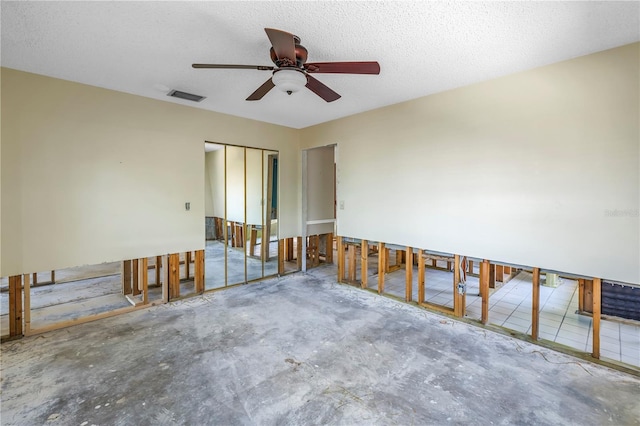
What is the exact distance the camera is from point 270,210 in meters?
5.32

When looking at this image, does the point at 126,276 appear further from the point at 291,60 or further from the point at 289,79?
the point at 291,60

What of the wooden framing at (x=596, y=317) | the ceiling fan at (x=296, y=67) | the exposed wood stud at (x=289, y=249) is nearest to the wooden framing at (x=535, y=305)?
the wooden framing at (x=596, y=317)

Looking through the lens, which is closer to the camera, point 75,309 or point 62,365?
point 62,365

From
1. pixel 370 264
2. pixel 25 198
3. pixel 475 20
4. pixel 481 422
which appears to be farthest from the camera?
pixel 370 264

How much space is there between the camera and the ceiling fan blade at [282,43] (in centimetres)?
178

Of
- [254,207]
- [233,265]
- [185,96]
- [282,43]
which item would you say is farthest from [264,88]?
[233,265]

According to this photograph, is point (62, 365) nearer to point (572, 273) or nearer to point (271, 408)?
point (271, 408)

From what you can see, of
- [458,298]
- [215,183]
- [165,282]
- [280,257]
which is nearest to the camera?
[458,298]

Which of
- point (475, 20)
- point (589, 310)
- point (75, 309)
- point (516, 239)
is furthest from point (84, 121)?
point (589, 310)

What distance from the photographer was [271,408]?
2039mm

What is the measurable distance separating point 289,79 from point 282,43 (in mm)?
334

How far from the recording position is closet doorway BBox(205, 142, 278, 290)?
15.5 ft

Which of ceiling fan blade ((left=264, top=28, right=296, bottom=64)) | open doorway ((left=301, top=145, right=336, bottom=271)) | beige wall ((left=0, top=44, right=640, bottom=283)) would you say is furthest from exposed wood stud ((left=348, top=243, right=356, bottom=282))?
ceiling fan blade ((left=264, top=28, right=296, bottom=64))

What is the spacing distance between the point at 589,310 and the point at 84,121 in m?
6.67
